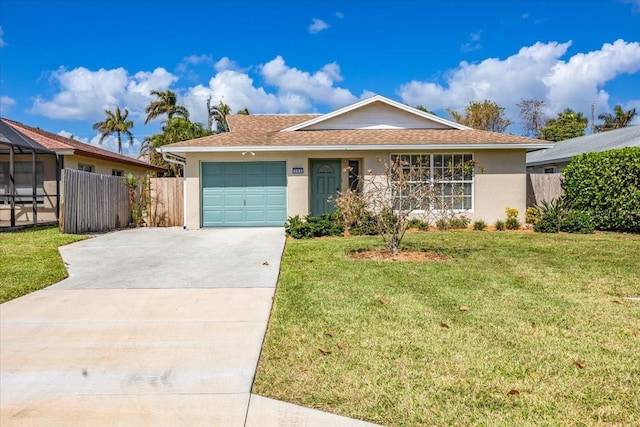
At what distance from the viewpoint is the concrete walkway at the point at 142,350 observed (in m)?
2.96

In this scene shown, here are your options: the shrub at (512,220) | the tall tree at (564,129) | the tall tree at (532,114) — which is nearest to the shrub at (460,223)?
the shrub at (512,220)

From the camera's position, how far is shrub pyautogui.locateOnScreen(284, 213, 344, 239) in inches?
479

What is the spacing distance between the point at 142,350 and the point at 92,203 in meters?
11.8

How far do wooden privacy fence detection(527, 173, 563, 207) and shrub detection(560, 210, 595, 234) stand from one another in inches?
98.5

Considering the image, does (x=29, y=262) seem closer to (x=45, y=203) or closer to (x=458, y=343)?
(x=458, y=343)

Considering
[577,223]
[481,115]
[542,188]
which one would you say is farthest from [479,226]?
[481,115]

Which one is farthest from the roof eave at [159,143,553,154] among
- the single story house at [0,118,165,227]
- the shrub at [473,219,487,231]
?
the single story house at [0,118,165,227]

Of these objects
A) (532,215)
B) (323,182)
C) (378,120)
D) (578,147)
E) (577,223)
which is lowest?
(577,223)

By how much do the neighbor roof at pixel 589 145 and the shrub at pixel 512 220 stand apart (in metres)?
7.26

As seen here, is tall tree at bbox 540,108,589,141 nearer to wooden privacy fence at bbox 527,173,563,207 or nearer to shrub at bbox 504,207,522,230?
wooden privacy fence at bbox 527,173,563,207

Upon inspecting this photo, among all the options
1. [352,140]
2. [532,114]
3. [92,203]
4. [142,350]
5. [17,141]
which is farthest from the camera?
[532,114]

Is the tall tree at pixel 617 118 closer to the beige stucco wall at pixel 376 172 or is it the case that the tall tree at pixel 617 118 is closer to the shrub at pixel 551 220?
the beige stucco wall at pixel 376 172

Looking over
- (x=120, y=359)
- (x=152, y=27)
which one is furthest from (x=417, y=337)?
(x=152, y=27)

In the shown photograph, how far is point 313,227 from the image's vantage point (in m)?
12.3
